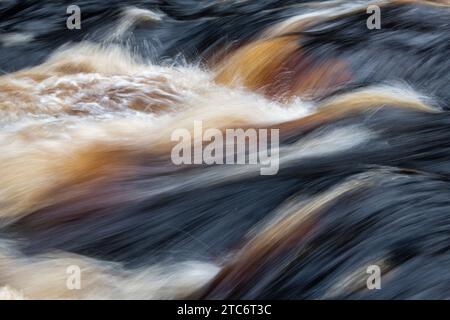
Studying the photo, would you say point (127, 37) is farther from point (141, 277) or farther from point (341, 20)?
point (141, 277)

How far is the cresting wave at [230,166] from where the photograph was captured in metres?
3.41

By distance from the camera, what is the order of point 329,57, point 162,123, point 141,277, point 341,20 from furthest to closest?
point 341,20, point 329,57, point 162,123, point 141,277

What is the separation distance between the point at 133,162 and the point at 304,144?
0.81 m

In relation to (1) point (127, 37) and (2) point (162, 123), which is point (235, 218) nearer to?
(2) point (162, 123)

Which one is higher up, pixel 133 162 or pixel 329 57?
pixel 329 57

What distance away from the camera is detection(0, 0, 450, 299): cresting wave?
3.41 meters

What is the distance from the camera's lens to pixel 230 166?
415cm

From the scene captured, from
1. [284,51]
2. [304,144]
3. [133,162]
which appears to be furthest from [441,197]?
[284,51]

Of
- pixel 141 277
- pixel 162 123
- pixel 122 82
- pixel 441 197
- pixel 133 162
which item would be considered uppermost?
pixel 122 82

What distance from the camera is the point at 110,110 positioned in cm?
486
